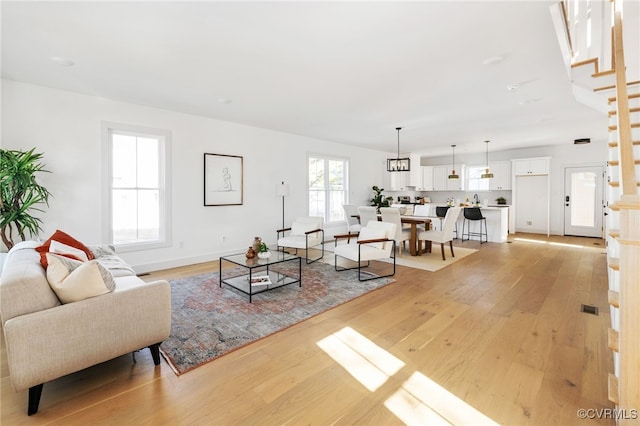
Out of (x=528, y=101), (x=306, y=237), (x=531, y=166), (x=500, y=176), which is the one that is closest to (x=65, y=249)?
(x=306, y=237)

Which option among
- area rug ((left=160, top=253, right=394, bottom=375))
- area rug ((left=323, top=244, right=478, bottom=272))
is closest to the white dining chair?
area rug ((left=323, top=244, right=478, bottom=272))

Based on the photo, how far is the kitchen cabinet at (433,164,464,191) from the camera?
32.8ft

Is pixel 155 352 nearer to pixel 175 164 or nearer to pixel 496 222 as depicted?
pixel 175 164

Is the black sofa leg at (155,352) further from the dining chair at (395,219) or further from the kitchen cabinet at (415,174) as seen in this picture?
the kitchen cabinet at (415,174)

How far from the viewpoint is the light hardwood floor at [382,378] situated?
170 cm

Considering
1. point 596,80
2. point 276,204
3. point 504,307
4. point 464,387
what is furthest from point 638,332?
point 276,204

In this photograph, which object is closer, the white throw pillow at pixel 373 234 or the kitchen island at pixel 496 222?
the white throw pillow at pixel 373 234

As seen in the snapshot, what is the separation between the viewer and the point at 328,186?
7859mm

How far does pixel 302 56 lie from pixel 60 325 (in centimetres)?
293

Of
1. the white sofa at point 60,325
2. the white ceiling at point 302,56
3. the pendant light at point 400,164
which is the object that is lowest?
the white sofa at point 60,325

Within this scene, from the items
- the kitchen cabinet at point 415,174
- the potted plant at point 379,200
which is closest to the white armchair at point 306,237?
the potted plant at point 379,200

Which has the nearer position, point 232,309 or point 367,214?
point 232,309

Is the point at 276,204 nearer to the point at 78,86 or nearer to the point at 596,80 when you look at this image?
the point at 78,86

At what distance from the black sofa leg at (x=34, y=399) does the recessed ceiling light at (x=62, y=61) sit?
3102mm
